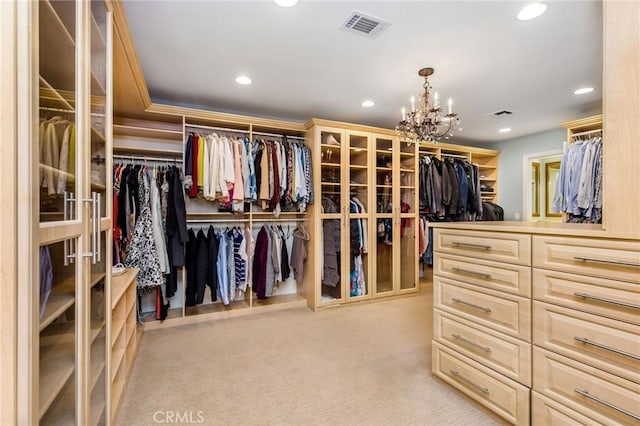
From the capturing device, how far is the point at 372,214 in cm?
376

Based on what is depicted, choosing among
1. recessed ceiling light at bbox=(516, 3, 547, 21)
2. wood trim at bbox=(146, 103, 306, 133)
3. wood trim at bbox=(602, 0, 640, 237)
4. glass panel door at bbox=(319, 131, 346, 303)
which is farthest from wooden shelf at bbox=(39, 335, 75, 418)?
recessed ceiling light at bbox=(516, 3, 547, 21)

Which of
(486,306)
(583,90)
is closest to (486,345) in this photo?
(486,306)

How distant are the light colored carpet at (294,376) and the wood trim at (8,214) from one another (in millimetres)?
1199

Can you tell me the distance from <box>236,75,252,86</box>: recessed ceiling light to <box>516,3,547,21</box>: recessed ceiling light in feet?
6.95

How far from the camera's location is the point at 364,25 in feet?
6.32

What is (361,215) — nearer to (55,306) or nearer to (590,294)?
(590,294)

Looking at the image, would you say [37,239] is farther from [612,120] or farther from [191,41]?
[612,120]

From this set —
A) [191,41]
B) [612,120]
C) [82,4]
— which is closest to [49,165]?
[82,4]

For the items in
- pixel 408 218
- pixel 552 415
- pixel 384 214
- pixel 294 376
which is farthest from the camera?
pixel 408 218

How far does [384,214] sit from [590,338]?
8.90ft

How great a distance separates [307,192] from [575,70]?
2.74 metres

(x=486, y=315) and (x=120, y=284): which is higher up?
(x=120, y=284)

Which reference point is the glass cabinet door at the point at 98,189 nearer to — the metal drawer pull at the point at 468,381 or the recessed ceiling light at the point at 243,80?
the recessed ceiling light at the point at 243,80

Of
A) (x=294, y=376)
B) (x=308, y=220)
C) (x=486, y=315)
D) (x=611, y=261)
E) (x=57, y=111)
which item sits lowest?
(x=294, y=376)
